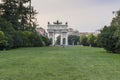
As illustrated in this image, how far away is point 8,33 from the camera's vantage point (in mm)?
57469

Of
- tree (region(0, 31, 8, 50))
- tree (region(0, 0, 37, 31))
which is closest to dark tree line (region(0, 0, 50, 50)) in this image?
tree (region(0, 0, 37, 31))

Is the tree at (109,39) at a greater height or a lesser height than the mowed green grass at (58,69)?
greater

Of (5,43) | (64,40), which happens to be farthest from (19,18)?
(64,40)

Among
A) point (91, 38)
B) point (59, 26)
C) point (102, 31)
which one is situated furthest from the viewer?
point (59, 26)

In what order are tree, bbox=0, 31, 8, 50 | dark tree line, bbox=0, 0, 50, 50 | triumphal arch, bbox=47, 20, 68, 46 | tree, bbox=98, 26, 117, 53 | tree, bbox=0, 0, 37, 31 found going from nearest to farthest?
tree, bbox=98, 26, 117, 53
tree, bbox=0, 31, 8, 50
dark tree line, bbox=0, 0, 50, 50
tree, bbox=0, 0, 37, 31
triumphal arch, bbox=47, 20, 68, 46

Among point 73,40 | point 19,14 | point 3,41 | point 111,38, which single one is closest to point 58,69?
point 111,38

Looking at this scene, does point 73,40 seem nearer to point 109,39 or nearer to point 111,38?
point 109,39

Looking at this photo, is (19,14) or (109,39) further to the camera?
(19,14)

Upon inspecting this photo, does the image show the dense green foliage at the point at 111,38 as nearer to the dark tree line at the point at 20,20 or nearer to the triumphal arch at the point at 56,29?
the dark tree line at the point at 20,20

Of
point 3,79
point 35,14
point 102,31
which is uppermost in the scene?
point 35,14

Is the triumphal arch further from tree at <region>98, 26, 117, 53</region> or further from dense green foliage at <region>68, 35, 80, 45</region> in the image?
tree at <region>98, 26, 117, 53</region>

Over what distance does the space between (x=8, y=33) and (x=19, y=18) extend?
19467 millimetres

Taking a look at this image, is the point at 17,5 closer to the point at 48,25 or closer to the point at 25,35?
the point at 25,35

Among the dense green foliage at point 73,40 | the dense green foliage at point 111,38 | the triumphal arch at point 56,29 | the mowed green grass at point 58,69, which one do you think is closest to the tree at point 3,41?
the dense green foliage at point 111,38
